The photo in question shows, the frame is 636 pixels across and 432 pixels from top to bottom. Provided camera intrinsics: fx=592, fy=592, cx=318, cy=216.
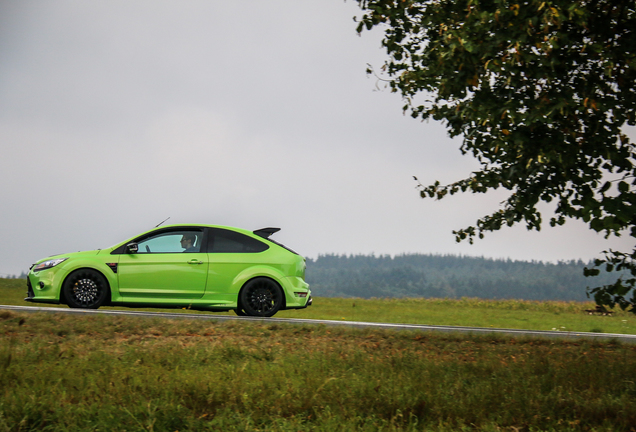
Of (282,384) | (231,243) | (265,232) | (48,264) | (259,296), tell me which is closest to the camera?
(282,384)

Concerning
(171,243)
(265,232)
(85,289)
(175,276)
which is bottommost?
(85,289)

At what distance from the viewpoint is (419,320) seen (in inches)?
606

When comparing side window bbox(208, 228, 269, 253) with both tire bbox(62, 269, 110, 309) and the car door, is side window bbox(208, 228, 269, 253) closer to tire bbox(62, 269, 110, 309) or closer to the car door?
the car door

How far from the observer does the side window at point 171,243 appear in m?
11.4

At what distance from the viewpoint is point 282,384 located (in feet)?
20.1

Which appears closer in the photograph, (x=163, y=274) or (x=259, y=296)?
(x=163, y=274)

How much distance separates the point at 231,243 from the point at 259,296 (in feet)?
3.86

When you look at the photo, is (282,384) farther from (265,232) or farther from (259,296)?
(265,232)

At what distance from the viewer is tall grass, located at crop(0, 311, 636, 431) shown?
5.25 metres

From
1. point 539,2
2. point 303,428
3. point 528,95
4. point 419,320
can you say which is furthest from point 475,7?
point 419,320

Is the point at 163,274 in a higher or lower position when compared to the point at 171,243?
lower

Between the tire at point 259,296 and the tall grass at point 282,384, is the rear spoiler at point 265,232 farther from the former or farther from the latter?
the tall grass at point 282,384

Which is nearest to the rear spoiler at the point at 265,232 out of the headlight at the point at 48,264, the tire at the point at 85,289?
the tire at the point at 85,289

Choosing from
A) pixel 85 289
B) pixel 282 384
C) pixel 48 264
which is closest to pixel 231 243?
pixel 85 289
